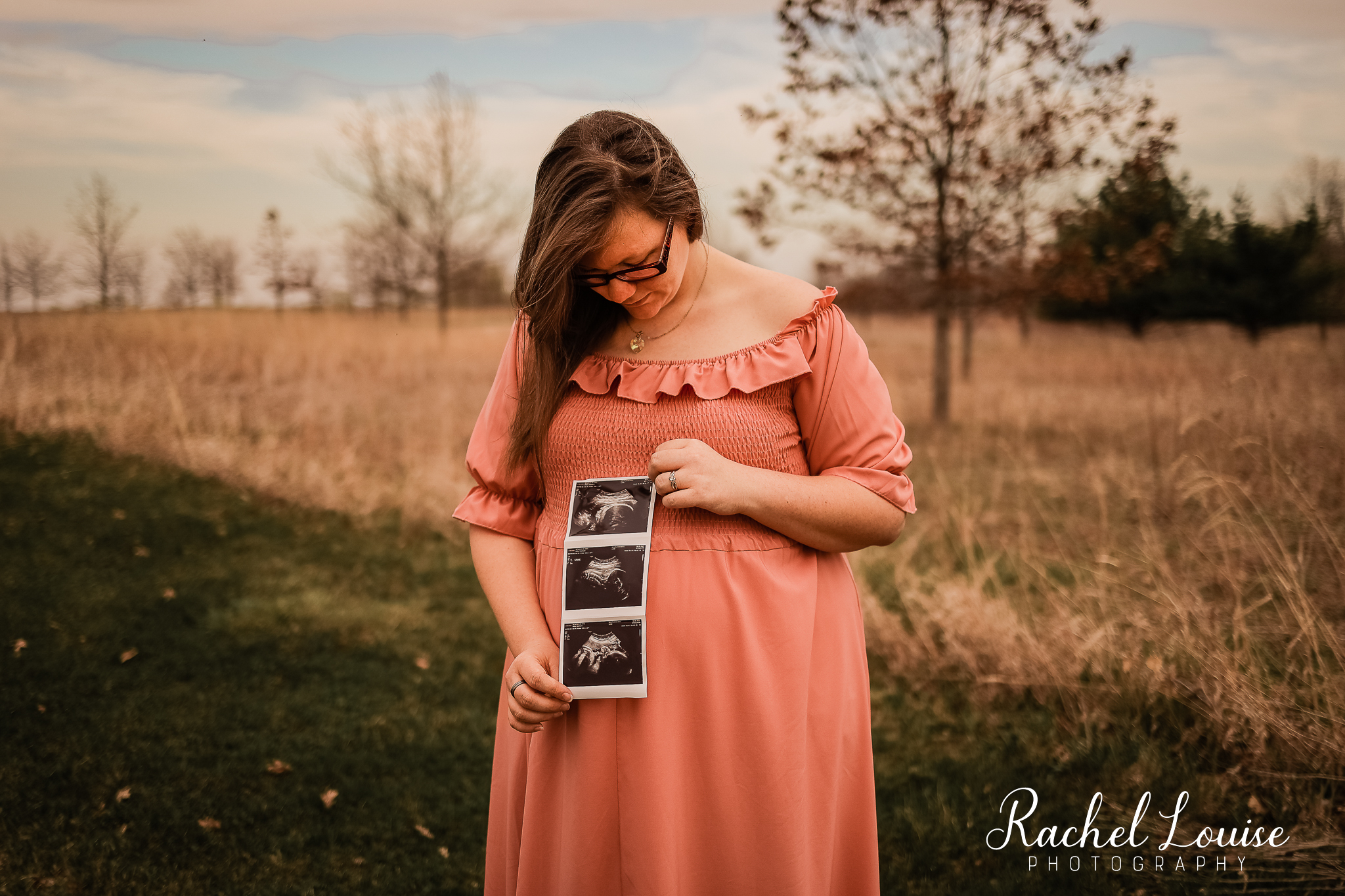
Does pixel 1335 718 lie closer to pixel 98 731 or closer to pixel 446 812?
pixel 446 812

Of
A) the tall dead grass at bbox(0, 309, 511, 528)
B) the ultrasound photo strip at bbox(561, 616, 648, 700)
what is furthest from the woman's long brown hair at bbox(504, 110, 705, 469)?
the tall dead grass at bbox(0, 309, 511, 528)

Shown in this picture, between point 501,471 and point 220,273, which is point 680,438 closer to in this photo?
point 501,471

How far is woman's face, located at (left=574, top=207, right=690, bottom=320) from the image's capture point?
→ 1467 mm

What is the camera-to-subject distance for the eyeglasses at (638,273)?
1.49 metres

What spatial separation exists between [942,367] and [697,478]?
10155 millimetres

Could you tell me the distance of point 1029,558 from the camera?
546 centimetres

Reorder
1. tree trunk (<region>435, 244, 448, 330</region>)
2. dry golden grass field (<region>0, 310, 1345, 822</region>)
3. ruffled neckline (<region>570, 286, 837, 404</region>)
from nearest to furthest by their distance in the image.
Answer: ruffled neckline (<region>570, 286, 837, 404</region>) → dry golden grass field (<region>0, 310, 1345, 822</region>) → tree trunk (<region>435, 244, 448, 330</region>)

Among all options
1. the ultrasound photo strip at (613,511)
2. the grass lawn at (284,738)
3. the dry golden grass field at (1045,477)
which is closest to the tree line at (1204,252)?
the dry golden grass field at (1045,477)

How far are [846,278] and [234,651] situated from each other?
31.5 feet

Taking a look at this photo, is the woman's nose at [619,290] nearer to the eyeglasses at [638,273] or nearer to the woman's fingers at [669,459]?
the eyeglasses at [638,273]

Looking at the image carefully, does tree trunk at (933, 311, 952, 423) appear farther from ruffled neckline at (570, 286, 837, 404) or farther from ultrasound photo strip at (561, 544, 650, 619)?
ultrasound photo strip at (561, 544, 650, 619)

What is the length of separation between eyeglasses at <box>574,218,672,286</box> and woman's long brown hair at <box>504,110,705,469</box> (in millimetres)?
31

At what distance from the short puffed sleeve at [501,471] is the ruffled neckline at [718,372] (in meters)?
0.16

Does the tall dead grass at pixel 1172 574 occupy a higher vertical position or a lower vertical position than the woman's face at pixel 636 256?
lower
